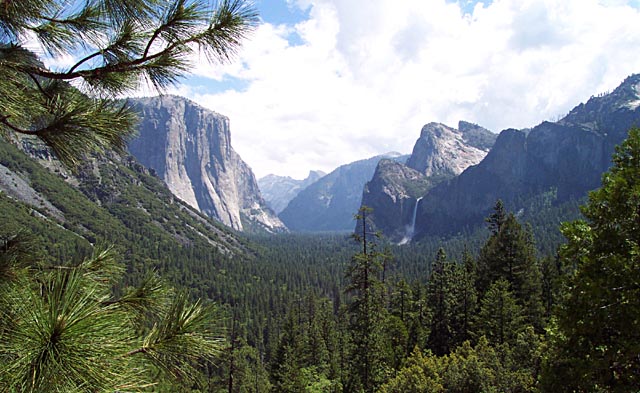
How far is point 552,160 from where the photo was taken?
161750 mm

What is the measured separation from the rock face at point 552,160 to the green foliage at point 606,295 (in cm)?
15793

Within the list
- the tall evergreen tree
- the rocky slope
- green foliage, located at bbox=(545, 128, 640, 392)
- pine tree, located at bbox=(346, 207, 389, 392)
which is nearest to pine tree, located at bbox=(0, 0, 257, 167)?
green foliage, located at bbox=(545, 128, 640, 392)

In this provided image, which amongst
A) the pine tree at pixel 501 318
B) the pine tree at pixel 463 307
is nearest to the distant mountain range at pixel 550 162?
the pine tree at pixel 463 307

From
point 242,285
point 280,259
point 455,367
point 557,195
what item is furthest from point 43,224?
point 557,195

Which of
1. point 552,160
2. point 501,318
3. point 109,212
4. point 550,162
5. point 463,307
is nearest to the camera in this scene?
point 501,318

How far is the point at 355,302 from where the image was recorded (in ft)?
57.5

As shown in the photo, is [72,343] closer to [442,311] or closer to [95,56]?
[95,56]

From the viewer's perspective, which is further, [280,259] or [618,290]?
[280,259]

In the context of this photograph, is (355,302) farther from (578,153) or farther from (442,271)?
(578,153)

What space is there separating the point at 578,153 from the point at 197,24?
600ft

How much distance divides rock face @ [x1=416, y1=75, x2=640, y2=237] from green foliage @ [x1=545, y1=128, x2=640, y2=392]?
158 meters

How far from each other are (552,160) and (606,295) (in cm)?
18286

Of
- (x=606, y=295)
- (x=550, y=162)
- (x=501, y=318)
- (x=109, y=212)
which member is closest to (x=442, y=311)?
(x=501, y=318)

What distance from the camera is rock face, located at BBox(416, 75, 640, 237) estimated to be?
5714 inches
